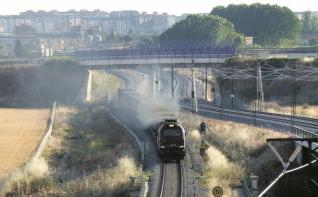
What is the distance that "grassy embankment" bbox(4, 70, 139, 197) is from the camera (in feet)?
117

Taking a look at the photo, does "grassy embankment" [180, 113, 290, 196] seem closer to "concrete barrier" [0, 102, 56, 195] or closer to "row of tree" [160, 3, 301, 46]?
"concrete barrier" [0, 102, 56, 195]

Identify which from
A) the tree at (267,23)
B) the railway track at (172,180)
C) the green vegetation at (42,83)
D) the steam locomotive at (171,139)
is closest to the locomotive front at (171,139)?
the steam locomotive at (171,139)

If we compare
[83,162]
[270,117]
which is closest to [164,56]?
[270,117]

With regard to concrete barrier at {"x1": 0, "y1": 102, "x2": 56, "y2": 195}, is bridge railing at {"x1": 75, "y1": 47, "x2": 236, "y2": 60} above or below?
above

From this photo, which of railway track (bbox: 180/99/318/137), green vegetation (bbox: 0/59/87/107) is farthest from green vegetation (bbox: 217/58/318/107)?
green vegetation (bbox: 0/59/87/107)

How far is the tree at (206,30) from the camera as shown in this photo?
151m

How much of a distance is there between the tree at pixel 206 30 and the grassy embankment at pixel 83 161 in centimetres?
7406

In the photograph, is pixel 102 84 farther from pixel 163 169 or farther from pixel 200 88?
pixel 163 169

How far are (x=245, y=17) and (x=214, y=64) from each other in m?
86.3

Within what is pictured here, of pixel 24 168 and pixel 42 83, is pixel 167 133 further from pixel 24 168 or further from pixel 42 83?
pixel 42 83

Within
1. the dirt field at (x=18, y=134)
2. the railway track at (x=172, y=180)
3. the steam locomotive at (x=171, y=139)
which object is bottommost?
the dirt field at (x=18, y=134)

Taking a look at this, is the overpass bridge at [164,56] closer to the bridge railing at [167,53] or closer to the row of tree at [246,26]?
the bridge railing at [167,53]

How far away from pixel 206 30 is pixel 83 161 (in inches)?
4250

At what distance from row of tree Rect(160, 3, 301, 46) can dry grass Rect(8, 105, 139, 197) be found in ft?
253
